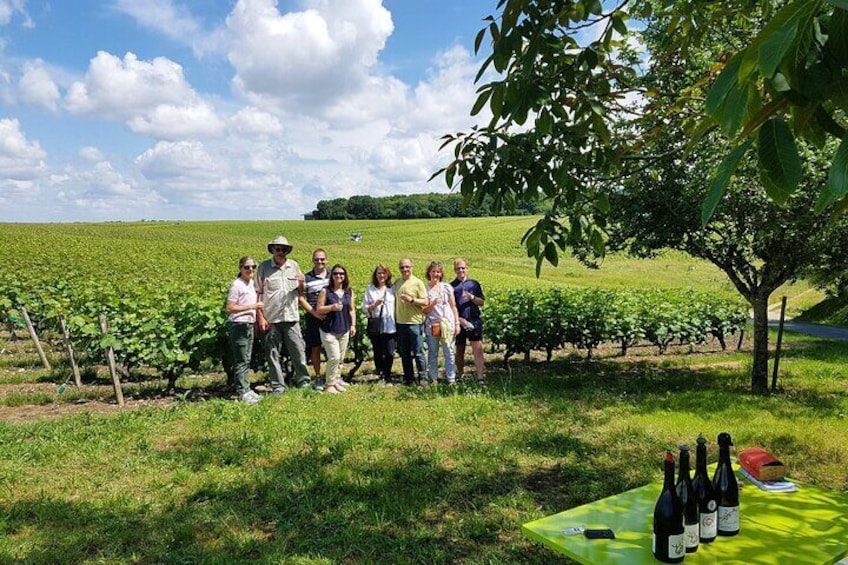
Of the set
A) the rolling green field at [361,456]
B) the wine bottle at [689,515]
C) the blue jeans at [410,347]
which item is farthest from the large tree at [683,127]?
the blue jeans at [410,347]

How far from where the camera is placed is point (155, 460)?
5.73 metres

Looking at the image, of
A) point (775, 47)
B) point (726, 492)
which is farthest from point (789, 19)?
point (726, 492)

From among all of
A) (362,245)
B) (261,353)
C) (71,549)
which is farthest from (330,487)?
(362,245)

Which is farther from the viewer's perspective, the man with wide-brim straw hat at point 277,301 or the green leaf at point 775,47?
the man with wide-brim straw hat at point 277,301

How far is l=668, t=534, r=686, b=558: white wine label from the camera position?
2516 millimetres

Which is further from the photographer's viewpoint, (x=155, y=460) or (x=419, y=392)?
(x=419, y=392)

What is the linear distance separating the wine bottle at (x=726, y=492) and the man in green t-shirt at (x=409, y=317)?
6055 mm

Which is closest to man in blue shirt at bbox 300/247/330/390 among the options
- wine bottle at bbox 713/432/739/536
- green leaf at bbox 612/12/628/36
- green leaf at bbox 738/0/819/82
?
green leaf at bbox 612/12/628/36

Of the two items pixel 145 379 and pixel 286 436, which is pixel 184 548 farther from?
pixel 145 379

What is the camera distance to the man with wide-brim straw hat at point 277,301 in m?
8.41

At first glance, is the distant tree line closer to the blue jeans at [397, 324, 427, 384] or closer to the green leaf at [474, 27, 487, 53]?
the blue jeans at [397, 324, 427, 384]

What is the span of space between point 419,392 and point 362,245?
4799cm

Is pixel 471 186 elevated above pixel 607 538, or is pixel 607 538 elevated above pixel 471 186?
pixel 471 186

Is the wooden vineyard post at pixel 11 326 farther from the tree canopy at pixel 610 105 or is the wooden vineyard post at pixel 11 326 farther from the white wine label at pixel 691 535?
the white wine label at pixel 691 535
